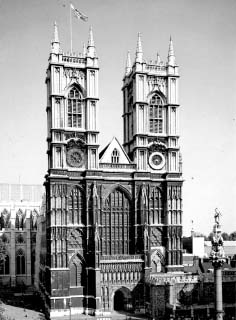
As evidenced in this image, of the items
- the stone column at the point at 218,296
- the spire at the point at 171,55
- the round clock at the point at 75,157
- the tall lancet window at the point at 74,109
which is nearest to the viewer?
the stone column at the point at 218,296

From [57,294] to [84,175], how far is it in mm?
15905

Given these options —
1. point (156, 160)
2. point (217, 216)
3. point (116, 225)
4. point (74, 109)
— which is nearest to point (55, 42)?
point (74, 109)

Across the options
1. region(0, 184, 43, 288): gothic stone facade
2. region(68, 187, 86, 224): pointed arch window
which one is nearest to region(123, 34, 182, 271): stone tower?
region(68, 187, 86, 224): pointed arch window

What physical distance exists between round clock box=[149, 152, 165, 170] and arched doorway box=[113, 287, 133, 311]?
17.8m

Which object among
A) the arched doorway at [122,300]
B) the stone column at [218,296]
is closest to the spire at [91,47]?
the arched doorway at [122,300]

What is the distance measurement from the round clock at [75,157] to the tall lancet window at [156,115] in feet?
37.2

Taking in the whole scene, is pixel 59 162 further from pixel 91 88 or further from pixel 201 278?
pixel 201 278

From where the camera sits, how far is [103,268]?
57875 mm

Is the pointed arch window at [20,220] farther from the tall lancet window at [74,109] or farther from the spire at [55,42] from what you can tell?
the spire at [55,42]

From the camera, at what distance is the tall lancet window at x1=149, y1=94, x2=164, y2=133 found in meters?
65.1

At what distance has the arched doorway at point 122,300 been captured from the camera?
2297 inches

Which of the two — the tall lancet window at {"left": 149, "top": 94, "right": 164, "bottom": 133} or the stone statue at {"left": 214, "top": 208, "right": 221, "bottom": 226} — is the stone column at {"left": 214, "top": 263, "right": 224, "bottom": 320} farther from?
the tall lancet window at {"left": 149, "top": 94, "right": 164, "bottom": 133}

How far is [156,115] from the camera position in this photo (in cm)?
6531

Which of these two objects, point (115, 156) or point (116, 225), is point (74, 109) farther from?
point (116, 225)
